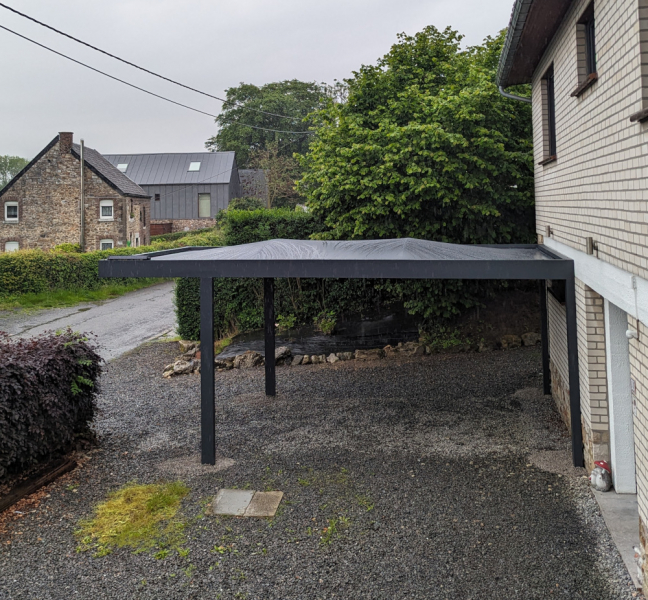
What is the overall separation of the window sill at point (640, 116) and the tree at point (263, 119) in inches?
1861

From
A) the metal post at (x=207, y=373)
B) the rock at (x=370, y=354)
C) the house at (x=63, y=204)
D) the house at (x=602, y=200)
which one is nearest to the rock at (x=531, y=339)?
the rock at (x=370, y=354)

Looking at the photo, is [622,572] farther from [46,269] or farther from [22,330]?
[46,269]

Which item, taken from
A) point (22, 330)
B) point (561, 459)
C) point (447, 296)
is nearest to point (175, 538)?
point (561, 459)

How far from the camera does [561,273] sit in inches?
222

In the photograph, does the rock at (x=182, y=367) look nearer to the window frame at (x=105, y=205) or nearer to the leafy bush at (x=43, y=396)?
the leafy bush at (x=43, y=396)

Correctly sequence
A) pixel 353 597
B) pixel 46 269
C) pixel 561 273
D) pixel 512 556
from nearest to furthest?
pixel 353 597, pixel 512 556, pixel 561 273, pixel 46 269

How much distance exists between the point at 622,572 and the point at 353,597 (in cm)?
182

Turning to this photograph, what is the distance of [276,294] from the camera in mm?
14203

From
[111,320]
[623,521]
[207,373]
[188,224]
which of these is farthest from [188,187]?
[623,521]

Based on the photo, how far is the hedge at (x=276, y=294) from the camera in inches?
549

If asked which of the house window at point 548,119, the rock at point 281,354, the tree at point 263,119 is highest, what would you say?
the tree at point 263,119

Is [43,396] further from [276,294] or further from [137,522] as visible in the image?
[276,294]

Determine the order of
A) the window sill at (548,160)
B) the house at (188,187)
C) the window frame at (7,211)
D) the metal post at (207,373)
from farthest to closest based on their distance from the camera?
the house at (188,187) < the window frame at (7,211) < the window sill at (548,160) < the metal post at (207,373)

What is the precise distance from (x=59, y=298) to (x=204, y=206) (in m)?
25.9
